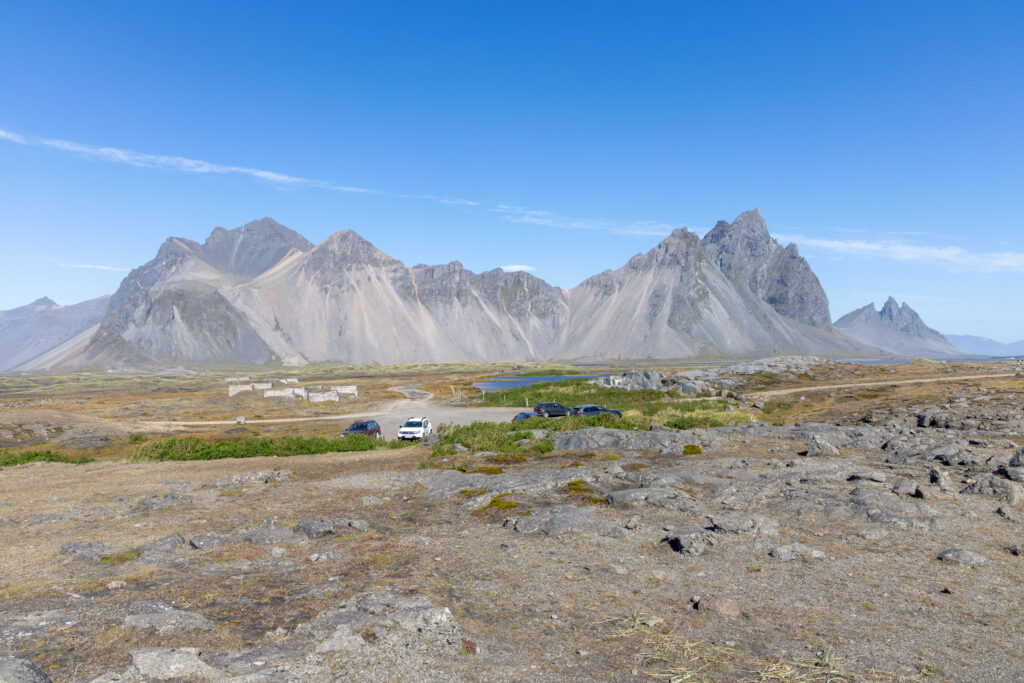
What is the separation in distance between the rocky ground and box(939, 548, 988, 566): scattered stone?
4 cm

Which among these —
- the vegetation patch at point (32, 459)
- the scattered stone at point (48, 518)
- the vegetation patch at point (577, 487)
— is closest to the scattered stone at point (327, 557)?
the vegetation patch at point (577, 487)

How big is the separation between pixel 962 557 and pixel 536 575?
10.2 m

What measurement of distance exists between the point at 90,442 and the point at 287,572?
164 ft

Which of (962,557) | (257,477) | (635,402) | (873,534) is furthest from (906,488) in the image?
(635,402)

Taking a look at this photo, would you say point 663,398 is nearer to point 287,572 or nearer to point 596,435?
point 596,435

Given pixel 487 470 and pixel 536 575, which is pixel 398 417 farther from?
pixel 536 575

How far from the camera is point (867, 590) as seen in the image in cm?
1172

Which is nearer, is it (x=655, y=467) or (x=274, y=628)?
(x=274, y=628)

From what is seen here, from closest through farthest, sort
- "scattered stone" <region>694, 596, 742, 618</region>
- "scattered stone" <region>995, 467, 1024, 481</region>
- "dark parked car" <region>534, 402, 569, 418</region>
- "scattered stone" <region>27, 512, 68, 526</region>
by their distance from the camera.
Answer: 1. "scattered stone" <region>694, 596, 742, 618</region>
2. "scattered stone" <region>27, 512, 68, 526</region>
3. "scattered stone" <region>995, 467, 1024, 481</region>
4. "dark parked car" <region>534, 402, 569, 418</region>

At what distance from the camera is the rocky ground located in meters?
8.91

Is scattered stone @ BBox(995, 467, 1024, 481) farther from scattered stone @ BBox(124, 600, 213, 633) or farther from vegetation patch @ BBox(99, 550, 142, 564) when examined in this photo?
vegetation patch @ BBox(99, 550, 142, 564)

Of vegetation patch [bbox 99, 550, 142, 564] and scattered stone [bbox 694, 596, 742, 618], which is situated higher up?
scattered stone [bbox 694, 596, 742, 618]

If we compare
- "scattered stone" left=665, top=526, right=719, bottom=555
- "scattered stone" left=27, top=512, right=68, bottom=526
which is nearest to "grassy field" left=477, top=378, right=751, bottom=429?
"scattered stone" left=665, top=526, right=719, bottom=555

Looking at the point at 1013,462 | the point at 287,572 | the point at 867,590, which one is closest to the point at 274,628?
the point at 287,572
